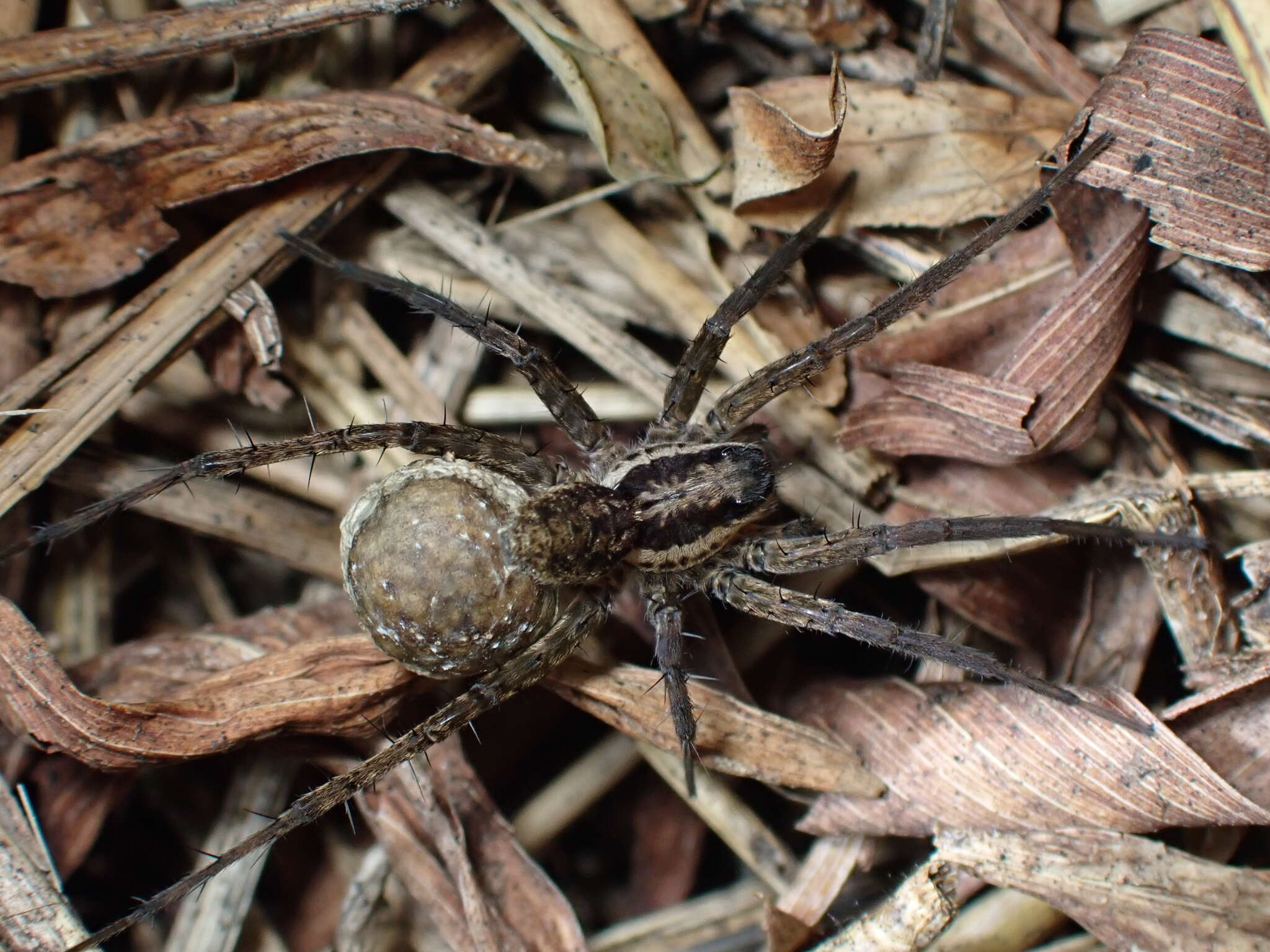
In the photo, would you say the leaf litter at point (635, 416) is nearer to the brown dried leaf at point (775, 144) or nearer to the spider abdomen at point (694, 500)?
the brown dried leaf at point (775, 144)

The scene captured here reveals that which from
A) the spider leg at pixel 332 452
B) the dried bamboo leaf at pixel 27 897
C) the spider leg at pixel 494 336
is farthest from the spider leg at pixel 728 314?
the dried bamboo leaf at pixel 27 897

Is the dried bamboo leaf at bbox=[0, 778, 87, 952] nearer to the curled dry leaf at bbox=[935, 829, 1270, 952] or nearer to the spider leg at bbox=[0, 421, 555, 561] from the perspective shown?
the spider leg at bbox=[0, 421, 555, 561]

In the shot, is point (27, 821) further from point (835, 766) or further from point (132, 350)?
point (835, 766)

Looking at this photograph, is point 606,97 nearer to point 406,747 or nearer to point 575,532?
point 575,532

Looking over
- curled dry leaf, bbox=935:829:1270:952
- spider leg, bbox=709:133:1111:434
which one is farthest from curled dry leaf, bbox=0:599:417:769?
curled dry leaf, bbox=935:829:1270:952

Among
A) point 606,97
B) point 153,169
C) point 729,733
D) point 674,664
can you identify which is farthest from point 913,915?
point 153,169
